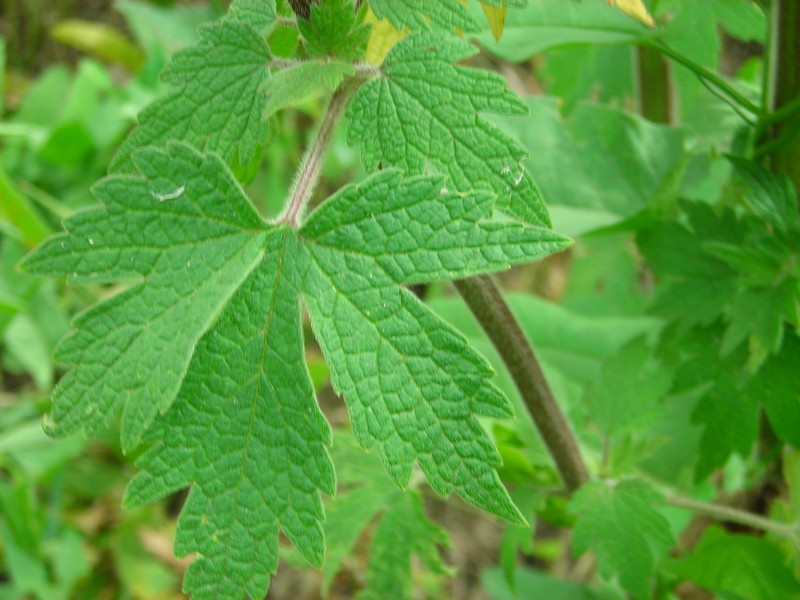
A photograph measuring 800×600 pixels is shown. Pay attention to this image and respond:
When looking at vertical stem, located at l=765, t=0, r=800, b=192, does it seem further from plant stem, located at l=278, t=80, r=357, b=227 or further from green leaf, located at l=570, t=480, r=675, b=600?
plant stem, located at l=278, t=80, r=357, b=227

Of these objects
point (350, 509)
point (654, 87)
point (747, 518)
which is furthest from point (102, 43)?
point (747, 518)

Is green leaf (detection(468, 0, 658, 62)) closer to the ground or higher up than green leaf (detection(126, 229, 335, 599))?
higher up

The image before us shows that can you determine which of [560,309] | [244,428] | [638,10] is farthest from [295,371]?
[560,309]

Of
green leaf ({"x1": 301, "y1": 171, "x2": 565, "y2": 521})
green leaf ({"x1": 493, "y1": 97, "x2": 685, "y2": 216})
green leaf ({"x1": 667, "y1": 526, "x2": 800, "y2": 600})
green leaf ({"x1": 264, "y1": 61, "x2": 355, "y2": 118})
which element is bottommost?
green leaf ({"x1": 667, "y1": 526, "x2": 800, "y2": 600})

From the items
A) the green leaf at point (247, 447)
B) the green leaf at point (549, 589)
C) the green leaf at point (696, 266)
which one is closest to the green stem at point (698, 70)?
the green leaf at point (696, 266)

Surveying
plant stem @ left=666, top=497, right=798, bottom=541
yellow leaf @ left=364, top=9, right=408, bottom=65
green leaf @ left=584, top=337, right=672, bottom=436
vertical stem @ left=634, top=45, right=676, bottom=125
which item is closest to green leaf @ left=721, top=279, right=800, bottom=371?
green leaf @ left=584, top=337, right=672, bottom=436
